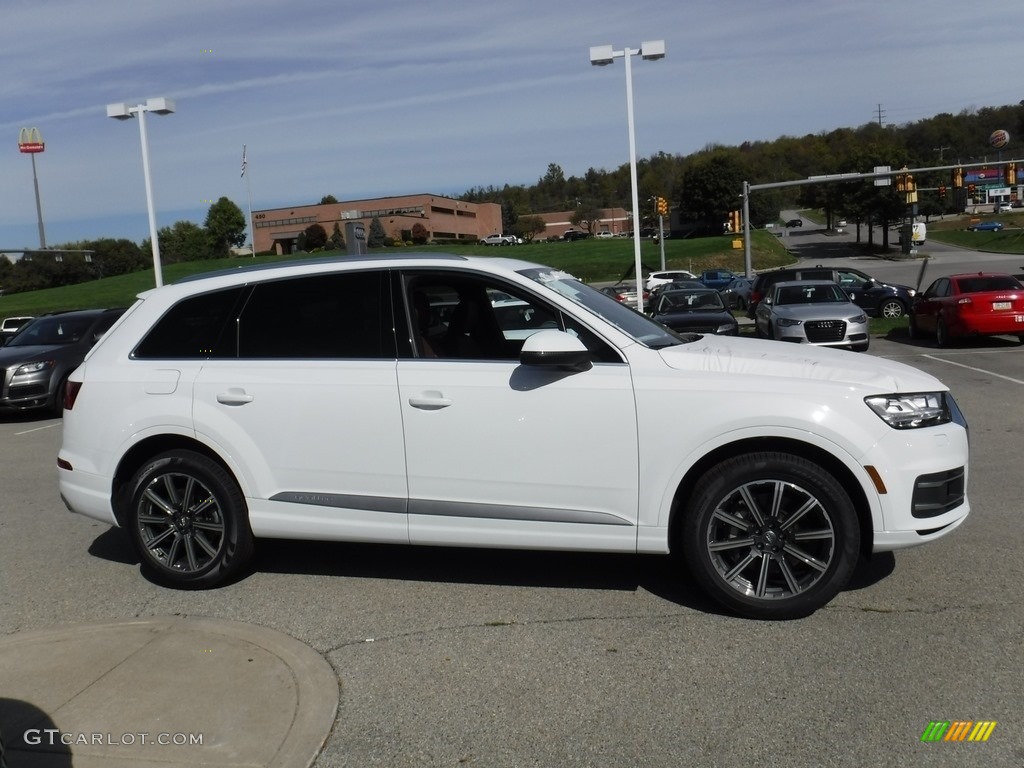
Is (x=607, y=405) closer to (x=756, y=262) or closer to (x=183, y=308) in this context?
(x=183, y=308)

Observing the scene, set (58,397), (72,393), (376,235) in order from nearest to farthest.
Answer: (72,393) → (58,397) → (376,235)

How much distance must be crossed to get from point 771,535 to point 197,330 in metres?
3.35

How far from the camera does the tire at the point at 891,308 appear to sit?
27172mm

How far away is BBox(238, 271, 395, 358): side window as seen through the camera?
5051mm

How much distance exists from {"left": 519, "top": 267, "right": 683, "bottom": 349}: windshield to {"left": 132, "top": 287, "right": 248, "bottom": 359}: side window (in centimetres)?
172

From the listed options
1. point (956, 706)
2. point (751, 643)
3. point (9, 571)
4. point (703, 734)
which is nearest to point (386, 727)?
point (703, 734)

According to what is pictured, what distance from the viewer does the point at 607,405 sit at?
4.56 meters

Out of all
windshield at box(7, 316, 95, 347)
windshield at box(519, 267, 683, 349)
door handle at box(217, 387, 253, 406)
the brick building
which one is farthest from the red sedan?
the brick building

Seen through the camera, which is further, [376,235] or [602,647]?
[376,235]

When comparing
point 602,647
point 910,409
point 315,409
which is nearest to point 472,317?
point 315,409

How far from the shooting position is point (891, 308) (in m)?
27.3

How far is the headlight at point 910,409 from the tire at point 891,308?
24345 mm

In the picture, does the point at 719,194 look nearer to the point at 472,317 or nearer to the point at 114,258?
the point at 114,258

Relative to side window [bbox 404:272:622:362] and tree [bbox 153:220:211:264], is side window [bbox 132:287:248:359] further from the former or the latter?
tree [bbox 153:220:211:264]
